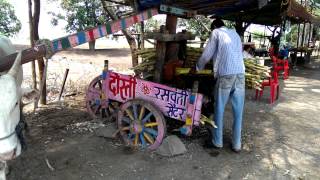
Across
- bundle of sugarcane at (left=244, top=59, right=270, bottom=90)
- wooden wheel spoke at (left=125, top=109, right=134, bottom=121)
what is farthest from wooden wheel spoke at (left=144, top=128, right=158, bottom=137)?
bundle of sugarcane at (left=244, top=59, right=270, bottom=90)

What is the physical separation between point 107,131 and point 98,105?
0.61 meters

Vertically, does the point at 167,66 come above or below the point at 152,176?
above

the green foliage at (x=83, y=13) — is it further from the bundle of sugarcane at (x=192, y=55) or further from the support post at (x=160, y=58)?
the support post at (x=160, y=58)

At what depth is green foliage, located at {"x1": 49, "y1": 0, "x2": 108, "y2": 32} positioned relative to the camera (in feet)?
59.8

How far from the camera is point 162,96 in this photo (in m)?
4.54

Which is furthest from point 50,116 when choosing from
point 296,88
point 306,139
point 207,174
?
point 296,88

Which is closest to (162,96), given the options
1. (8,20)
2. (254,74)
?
(254,74)

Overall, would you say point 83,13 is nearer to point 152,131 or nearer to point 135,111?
point 135,111

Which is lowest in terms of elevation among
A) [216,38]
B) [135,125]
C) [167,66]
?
[135,125]

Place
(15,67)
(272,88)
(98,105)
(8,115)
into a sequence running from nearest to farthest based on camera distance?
1. (8,115)
2. (15,67)
3. (98,105)
4. (272,88)

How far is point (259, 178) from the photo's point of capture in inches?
159

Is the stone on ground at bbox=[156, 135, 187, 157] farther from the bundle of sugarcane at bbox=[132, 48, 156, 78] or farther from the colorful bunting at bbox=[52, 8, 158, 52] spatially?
the colorful bunting at bbox=[52, 8, 158, 52]

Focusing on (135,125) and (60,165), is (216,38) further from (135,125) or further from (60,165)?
(60,165)

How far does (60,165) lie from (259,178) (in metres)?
2.46
